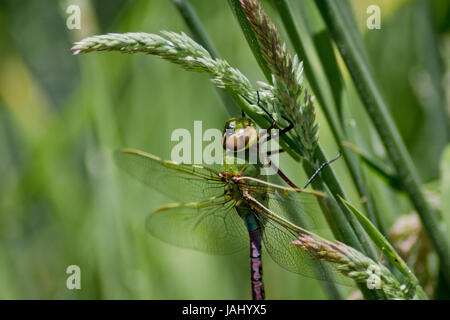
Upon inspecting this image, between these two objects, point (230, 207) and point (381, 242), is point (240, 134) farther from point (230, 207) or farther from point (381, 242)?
point (381, 242)

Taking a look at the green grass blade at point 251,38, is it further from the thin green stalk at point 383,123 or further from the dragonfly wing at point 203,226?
the dragonfly wing at point 203,226

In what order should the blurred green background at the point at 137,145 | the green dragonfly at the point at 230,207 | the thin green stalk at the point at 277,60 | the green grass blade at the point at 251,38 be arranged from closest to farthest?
the thin green stalk at the point at 277,60 < the green grass blade at the point at 251,38 < the green dragonfly at the point at 230,207 < the blurred green background at the point at 137,145

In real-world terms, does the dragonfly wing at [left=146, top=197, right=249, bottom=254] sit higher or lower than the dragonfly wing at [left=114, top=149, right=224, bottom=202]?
lower

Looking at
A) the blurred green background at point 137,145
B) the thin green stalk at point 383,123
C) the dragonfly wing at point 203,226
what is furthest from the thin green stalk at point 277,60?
A: the blurred green background at point 137,145

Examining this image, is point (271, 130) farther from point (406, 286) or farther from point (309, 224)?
point (406, 286)

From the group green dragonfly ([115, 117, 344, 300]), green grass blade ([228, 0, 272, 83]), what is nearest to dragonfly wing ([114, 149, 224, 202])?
green dragonfly ([115, 117, 344, 300])

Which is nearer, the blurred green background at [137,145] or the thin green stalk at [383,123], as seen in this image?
the thin green stalk at [383,123]

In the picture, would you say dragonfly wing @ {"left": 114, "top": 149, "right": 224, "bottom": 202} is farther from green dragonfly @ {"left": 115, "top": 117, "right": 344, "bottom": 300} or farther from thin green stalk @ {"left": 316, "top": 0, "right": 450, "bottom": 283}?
thin green stalk @ {"left": 316, "top": 0, "right": 450, "bottom": 283}
